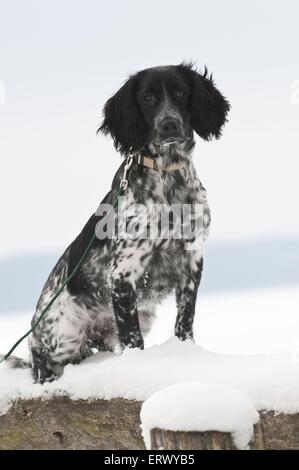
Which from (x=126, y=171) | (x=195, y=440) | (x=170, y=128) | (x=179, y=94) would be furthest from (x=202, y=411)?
(x=179, y=94)

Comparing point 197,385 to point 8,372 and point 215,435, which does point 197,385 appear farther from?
point 8,372

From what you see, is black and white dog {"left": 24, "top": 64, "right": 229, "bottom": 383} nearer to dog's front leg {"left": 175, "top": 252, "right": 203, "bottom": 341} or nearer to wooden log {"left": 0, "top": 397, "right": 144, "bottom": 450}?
dog's front leg {"left": 175, "top": 252, "right": 203, "bottom": 341}

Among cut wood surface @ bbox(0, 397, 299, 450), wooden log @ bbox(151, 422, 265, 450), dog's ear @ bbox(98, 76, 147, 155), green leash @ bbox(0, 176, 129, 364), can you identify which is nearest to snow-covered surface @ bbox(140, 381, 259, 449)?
wooden log @ bbox(151, 422, 265, 450)

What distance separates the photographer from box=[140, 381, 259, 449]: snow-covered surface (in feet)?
11.1

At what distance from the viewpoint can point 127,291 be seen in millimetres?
5480

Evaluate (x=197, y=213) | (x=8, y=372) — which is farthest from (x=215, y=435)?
(x=8, y=372)

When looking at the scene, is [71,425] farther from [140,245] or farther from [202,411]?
[202,411]

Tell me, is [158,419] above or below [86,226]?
below

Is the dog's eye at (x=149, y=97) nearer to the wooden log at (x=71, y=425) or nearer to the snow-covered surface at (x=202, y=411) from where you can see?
the wooden log at (x=71, y=425)

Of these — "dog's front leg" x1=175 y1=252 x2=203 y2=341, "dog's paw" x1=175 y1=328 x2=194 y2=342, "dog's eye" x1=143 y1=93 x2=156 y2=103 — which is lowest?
"dog's paw" x1=175 y1=328 x2=194 y2=342
